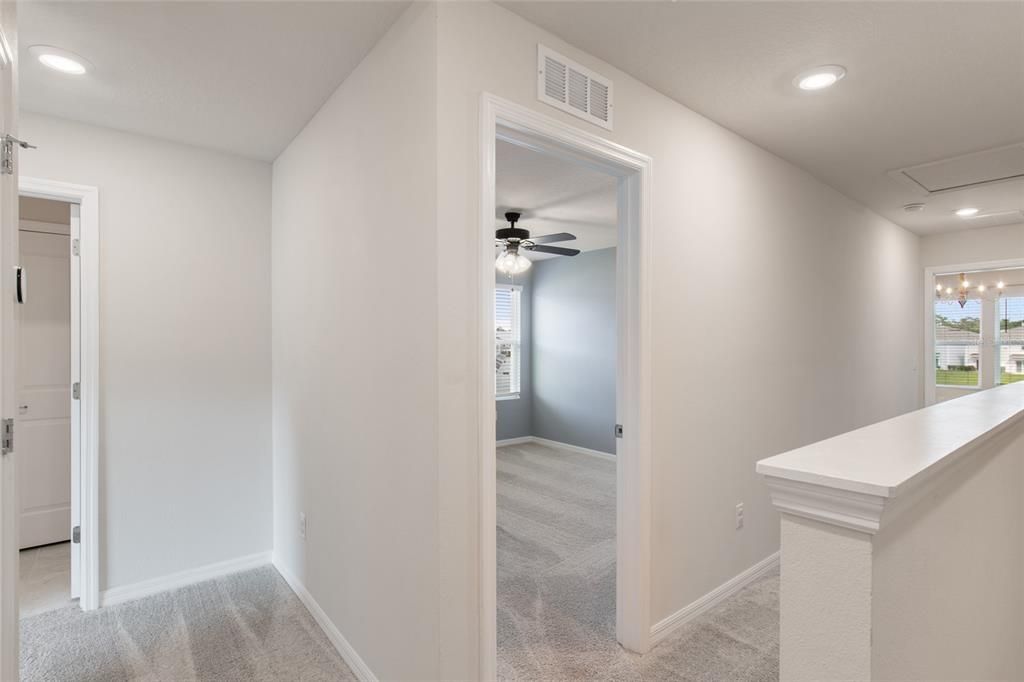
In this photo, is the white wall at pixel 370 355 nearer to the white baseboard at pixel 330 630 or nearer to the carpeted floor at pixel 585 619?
the white baseboard at pixel 330 630

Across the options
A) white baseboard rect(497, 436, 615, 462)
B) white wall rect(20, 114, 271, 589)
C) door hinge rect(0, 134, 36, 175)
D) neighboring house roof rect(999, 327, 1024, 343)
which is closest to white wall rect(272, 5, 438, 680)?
white wall rect(20, 114, 271, 589)

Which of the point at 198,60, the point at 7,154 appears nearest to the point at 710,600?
the point at 7,154

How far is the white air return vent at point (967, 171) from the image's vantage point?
10.5 ft

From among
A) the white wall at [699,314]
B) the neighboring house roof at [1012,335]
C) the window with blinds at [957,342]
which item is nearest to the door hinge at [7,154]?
the white wall at [699,314]

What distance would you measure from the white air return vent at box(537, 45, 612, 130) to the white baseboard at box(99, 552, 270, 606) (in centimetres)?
310

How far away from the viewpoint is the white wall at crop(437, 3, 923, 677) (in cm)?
168

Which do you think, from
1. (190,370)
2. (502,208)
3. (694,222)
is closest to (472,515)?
(694,222)

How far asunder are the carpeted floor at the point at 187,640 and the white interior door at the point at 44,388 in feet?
4.00

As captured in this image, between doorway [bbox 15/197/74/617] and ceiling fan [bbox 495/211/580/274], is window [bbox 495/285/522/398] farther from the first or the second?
doorway [bbox 15/197/74/617]

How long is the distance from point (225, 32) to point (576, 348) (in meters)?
5.37

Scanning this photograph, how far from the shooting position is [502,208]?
4480 mm

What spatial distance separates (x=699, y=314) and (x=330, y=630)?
2.35m

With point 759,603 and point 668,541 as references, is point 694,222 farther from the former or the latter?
point 759,603

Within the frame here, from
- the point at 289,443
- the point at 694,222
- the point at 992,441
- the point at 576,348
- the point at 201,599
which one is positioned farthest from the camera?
the point at 576,348
